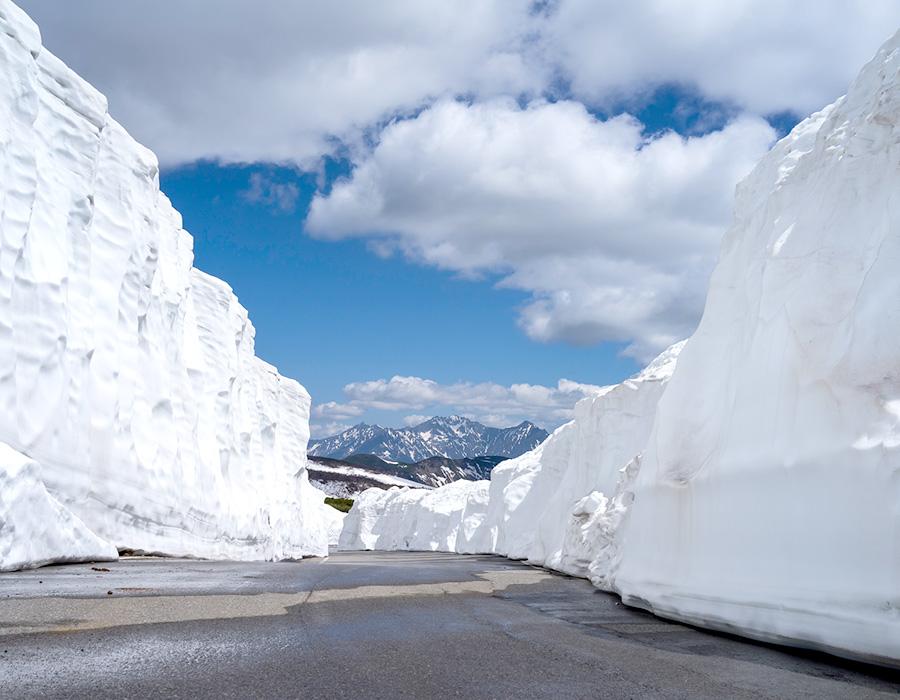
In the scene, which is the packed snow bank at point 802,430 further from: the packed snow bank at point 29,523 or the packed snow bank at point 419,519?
the packed snow bank at point 419,519

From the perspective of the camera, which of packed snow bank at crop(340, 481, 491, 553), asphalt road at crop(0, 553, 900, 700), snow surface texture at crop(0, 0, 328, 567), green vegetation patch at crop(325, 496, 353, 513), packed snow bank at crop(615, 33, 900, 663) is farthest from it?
green vegetation patch at crop(325, 496, 353, 513)

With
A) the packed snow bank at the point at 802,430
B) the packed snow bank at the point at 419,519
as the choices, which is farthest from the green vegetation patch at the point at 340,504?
the packed snow bank at the point at 802,430

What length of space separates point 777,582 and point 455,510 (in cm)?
5153

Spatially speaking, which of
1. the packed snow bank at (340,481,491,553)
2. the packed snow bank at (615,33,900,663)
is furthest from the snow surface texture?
the packed snow bank at (340,481,491,553)

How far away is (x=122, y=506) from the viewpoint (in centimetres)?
1717

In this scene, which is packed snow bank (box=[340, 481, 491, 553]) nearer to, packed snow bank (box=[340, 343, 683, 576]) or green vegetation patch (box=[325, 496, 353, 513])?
packed snow bank (box=[340, 343, 683, 576])

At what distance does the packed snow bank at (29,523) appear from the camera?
1077 cm

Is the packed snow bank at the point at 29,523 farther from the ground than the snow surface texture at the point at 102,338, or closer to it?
closer to it

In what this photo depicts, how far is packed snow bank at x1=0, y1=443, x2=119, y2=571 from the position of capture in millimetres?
10766

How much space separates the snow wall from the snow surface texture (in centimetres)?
959

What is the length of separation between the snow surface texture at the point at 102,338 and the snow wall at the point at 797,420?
9588 mm

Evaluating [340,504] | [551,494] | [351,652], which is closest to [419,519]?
[551,494]

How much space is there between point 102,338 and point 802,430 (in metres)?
16.0

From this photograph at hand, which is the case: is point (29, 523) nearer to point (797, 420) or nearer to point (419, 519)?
point (797, 420)
